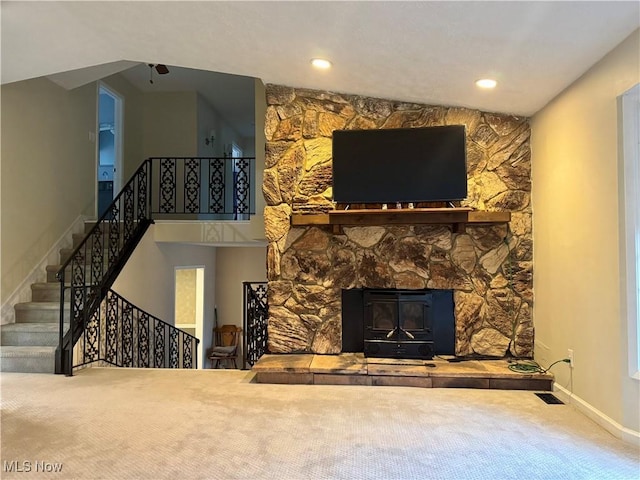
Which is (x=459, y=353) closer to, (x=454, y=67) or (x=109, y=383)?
(x=454, y=67)

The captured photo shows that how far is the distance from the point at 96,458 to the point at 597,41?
11.6 ft

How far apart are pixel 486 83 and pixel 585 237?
1.34 m

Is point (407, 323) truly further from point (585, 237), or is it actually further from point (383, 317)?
point (585, 237)

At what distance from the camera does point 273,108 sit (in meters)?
4.20

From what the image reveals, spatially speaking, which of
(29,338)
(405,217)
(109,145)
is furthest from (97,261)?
(405,217)

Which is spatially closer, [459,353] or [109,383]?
[109,383]

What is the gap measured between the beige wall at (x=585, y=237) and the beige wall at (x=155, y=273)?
4385 millimetres

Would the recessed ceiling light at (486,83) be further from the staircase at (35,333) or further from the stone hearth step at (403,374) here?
the staircase at (35,333)

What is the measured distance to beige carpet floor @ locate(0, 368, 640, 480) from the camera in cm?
217

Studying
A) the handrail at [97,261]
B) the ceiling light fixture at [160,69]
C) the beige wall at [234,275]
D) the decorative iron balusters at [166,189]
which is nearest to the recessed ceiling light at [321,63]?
the handrail at [97,261]

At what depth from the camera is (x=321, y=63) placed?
3.48 metres

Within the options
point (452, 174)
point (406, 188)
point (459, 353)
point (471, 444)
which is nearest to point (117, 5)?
point (406, 188)

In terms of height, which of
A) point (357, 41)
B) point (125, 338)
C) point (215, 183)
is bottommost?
point (125, 338)

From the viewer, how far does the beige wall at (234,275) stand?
8.73m
